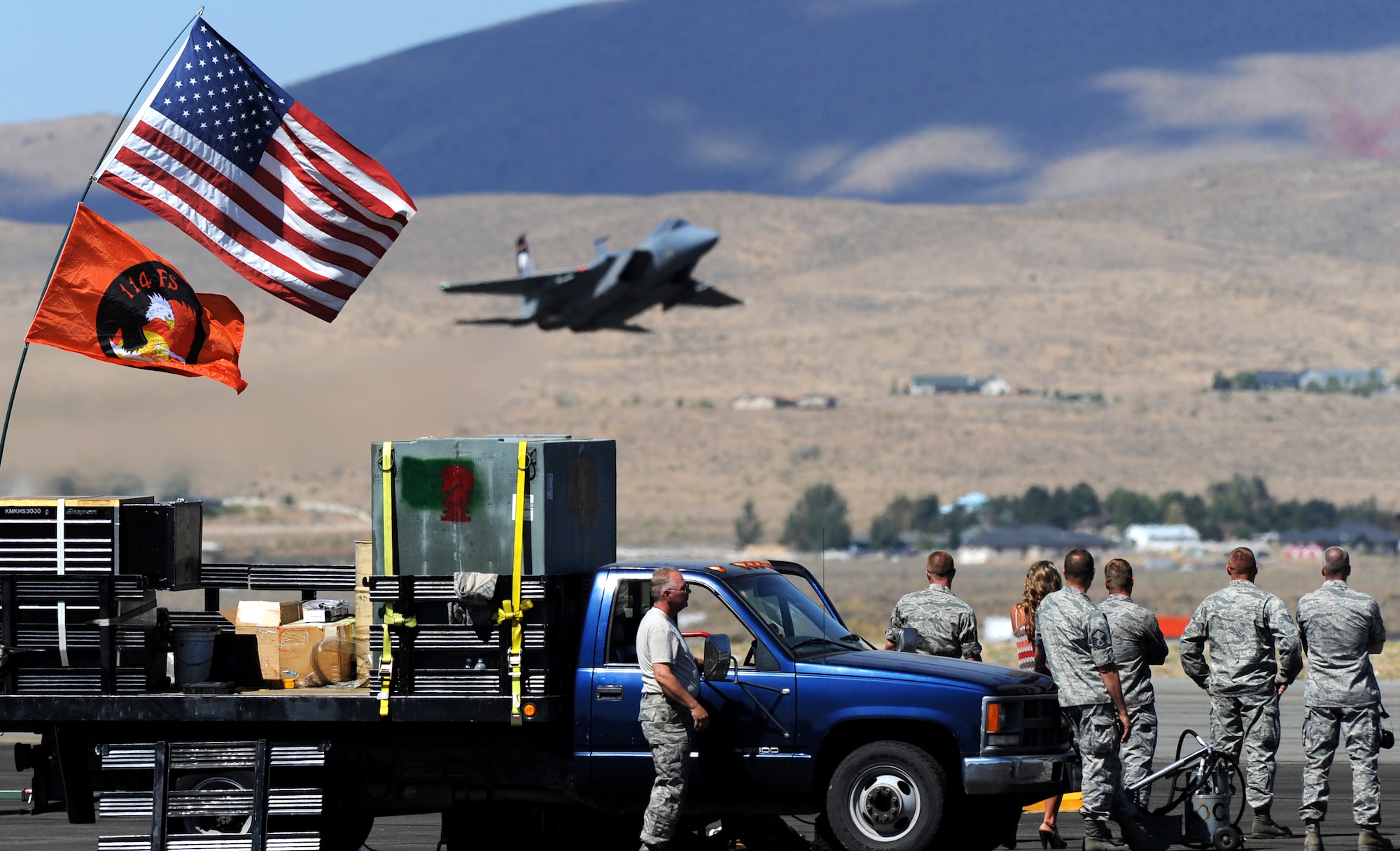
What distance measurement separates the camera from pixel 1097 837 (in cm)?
1116

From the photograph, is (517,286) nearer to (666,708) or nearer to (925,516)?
(666,708)

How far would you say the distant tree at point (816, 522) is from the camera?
107m

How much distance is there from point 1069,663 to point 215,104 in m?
6.78

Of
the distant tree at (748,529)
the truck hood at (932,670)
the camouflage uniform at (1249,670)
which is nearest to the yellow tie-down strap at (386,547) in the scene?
the truck hood at (932,670)

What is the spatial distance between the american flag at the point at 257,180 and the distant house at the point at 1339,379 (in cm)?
12576

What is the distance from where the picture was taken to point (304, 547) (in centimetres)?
10275

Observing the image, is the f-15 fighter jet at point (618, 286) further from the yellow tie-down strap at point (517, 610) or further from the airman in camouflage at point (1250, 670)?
the yellow tie-down strap at point (517, 610)

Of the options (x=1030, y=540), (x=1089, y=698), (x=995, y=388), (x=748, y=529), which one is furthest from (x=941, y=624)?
(x=995, y=388)

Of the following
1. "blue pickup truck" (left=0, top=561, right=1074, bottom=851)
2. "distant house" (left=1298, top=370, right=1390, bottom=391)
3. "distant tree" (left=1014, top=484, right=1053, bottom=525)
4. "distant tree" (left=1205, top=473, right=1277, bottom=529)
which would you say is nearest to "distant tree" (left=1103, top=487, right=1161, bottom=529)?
"distant tree" (left=1205, top=473, right=1277, bottom=529)

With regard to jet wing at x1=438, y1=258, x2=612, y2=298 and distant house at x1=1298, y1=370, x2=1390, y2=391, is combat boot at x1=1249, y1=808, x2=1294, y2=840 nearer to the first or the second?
jet wing at x1=438, y1=258, x2=612, y2=298

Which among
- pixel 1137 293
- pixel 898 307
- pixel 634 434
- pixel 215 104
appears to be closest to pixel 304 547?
pixel 634 434

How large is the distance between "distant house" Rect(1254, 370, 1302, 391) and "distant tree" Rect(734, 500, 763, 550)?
4276 cm

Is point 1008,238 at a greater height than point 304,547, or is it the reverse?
point 1008,238

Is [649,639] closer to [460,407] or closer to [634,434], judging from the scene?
[460,407]
